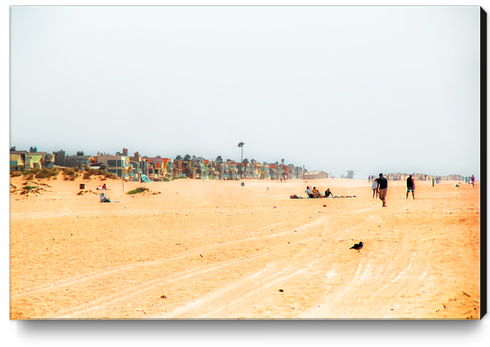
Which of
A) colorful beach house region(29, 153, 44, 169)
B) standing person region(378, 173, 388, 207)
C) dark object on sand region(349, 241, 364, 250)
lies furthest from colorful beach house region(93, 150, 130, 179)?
standing person region(378, 173, 388, 207)

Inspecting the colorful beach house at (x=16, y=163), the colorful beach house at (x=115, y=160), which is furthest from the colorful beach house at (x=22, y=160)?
the colorful beach house at (x=115, y=160)

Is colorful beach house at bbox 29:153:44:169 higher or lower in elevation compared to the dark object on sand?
higher

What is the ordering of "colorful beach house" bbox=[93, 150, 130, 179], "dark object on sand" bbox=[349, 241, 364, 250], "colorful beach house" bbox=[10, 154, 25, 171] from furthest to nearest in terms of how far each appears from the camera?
"colorful beach house" bbox=[93, 150, 130, 179], "dark object on sand" bbox=[349, 241, 364, 250], "colorful beach house" bbox=[10, 154, 25, 171]

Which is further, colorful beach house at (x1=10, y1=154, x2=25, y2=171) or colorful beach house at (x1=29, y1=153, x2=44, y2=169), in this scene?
colorful beach house at (x1=29, y1=153, x2=44, y2=169)

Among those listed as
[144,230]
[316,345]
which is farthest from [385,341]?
[144,230]

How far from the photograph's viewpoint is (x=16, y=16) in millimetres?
5734

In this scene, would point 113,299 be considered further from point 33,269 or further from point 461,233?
point 461,233

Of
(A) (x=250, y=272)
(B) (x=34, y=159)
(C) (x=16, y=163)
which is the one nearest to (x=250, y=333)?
(A) (x=250, y=272)

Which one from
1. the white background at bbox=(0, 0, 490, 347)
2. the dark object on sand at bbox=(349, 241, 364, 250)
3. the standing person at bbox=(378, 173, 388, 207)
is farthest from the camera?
the standing person at bbox=(378, 173, 388, 207)

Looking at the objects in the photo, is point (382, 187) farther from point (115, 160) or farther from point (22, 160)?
point (22, 160)

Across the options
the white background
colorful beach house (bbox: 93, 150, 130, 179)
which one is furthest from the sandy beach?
colorful beach house (bbox: 93, 150, 130, 179)

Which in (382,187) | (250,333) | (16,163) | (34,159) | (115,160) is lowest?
(250,333)

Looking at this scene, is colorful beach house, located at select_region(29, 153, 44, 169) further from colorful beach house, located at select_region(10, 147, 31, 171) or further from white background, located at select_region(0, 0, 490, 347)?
white background, located at select_region(0, 0, 490, 347)

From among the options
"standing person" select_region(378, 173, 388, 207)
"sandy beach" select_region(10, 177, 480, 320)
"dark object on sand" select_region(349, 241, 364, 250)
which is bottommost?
"sandy beach" select_region(10, 177, 480, 320)
